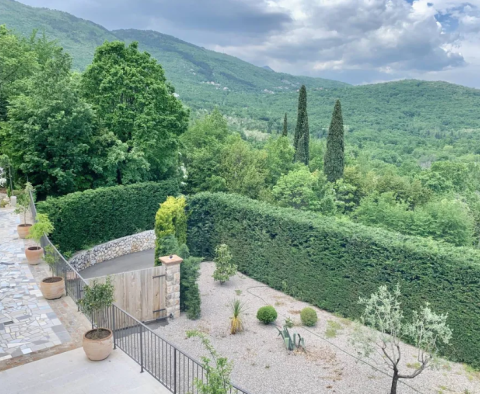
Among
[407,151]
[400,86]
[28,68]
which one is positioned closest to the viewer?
[28,68]

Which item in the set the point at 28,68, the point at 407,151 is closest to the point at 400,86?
the point at 407,151

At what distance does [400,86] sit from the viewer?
396 ft

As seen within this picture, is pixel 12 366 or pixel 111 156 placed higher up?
pixel 111 156

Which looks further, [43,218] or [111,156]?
[111,156]

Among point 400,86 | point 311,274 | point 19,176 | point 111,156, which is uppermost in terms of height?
point 400,86

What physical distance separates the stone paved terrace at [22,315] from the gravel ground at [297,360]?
393 cm

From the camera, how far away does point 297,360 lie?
11.5 metres

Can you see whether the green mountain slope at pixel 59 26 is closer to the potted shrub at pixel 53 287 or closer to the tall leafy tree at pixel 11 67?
the tall leafy tree at pixel 11 67

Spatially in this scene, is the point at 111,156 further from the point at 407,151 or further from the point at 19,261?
the point at 407,151

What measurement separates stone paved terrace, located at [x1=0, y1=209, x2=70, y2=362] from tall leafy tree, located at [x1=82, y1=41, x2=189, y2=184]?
9.89 metres

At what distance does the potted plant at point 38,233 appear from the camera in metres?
13.2

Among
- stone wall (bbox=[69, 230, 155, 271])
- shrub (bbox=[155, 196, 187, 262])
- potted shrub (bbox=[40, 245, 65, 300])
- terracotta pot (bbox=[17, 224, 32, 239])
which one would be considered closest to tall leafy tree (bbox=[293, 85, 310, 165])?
stone wall (bbox=[69, 230, 155, 271])

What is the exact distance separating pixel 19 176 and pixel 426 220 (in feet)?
80.0

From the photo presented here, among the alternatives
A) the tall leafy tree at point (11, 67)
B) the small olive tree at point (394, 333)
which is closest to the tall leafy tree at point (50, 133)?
the tall leafy tree at point (11, 67)
